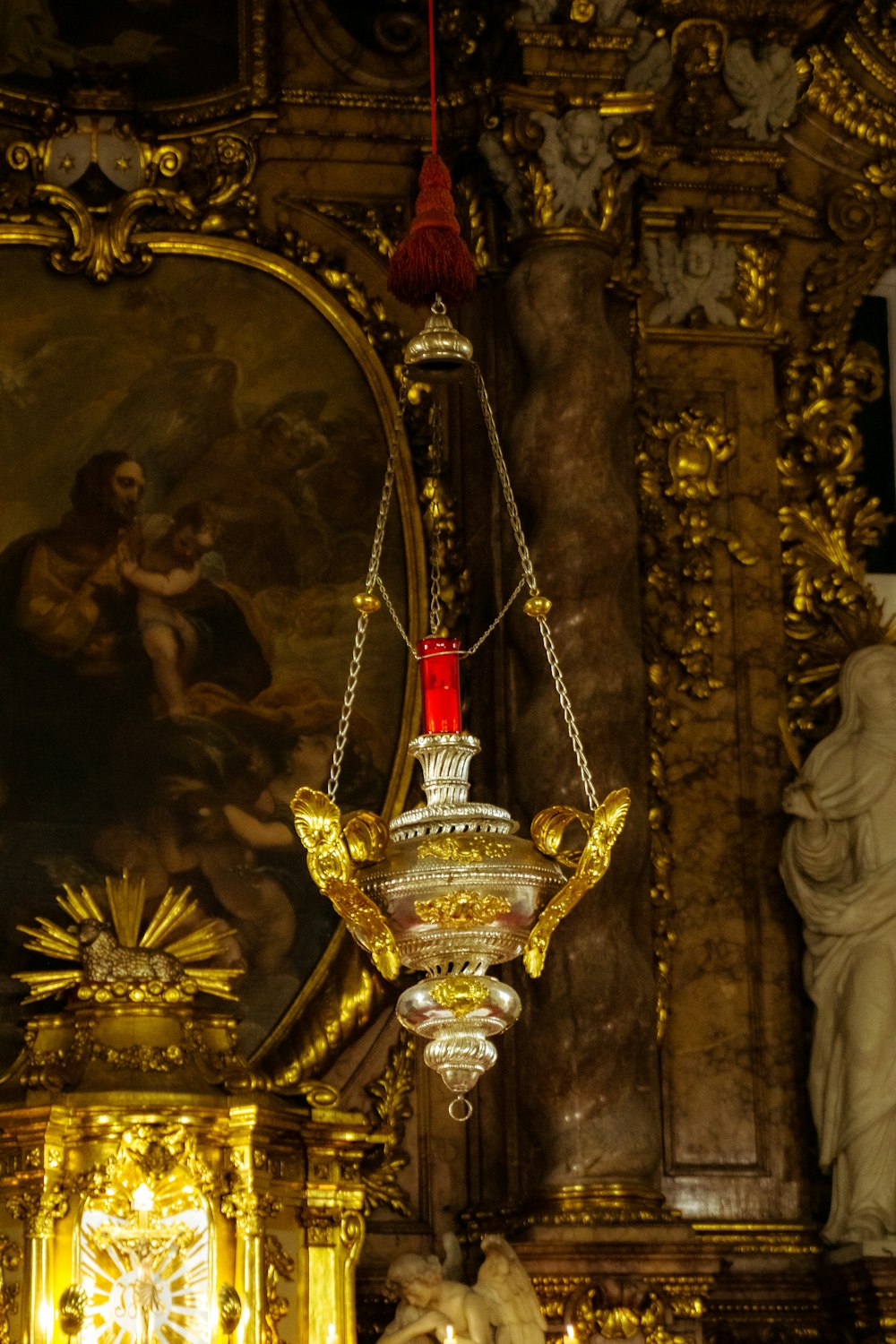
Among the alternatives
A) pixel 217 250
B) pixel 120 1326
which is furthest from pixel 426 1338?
pixel 217 250

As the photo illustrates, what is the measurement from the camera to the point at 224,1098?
9.44 metres

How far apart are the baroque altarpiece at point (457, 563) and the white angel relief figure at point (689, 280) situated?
0.02 m

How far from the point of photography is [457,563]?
36.3 ft

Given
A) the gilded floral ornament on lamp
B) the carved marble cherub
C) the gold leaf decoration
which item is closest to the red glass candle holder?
the gilded floral ornament on lamp

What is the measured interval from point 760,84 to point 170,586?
3.22 meters

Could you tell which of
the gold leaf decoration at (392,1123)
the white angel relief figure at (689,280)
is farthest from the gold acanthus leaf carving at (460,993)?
the white angel relief figure at (689,280)

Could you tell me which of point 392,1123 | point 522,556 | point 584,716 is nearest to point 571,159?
point 584,716

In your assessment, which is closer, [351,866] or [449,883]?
[449,883]

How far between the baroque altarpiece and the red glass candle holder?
2.79m

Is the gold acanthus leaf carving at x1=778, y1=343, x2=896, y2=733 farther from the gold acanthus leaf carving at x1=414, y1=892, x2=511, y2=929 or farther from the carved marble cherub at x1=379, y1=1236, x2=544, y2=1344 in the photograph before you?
the gold acanthus leaf carving at x1=414, y1=892, x2=511, y2=929

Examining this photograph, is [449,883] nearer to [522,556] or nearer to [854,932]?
[522,556]

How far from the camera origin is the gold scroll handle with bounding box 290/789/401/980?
7137 millimetres

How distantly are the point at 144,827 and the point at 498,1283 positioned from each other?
2285mm

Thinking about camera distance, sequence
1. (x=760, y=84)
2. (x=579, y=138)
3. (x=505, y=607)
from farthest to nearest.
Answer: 1. (x=760, y=84)
2. (x=579, y=138)
3. (x=505, y=607)
